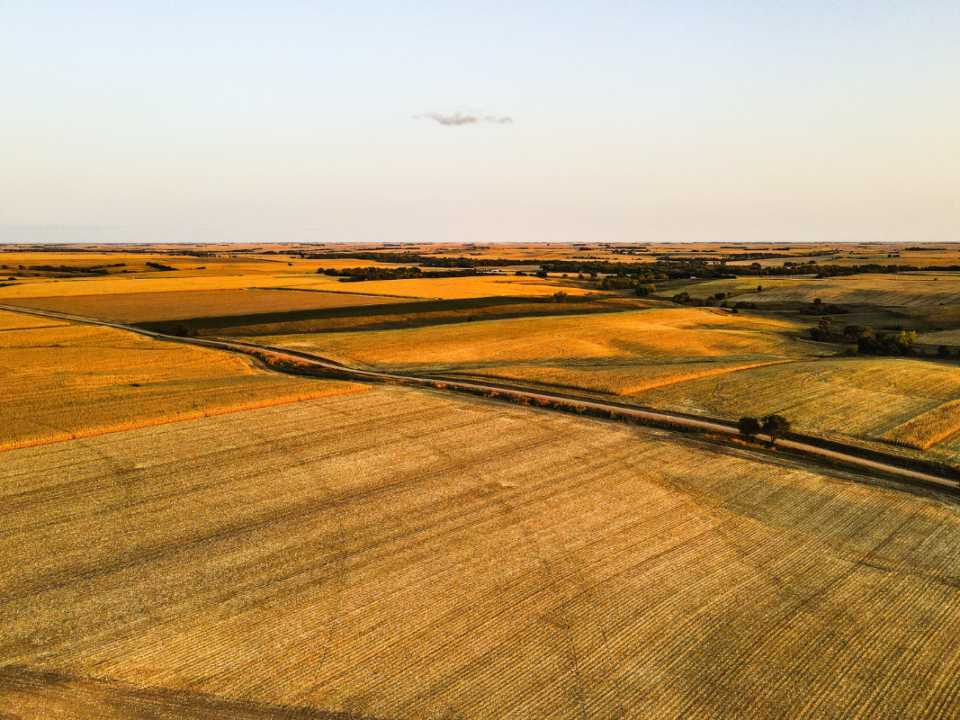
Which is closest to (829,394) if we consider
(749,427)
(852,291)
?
(749,427)

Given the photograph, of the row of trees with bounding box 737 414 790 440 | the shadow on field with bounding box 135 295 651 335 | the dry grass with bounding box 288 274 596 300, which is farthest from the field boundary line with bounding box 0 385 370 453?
the dry grass with bounding box 288 274 596 300

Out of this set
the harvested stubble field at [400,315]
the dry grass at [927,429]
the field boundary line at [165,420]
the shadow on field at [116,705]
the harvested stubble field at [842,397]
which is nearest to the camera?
the shadow on field at [116,705]

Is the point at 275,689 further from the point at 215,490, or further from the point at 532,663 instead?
the point at 215,490

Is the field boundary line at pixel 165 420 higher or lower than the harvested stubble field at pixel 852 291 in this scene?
lower

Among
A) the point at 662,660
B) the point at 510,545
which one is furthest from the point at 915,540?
the point at 510,545

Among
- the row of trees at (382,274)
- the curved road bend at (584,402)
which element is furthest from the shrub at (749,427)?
the row of trees at (382,274)

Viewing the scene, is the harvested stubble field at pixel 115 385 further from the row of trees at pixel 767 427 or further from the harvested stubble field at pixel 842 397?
the row of trees at pixel 767 427

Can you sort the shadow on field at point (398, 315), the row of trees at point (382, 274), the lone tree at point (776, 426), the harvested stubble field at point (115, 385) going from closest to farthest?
the lone tree at point (776, 426), the harvested stubble field at point (115, 385), the shadow on field at point (398, 315), the row of trees at point (382, 274)
